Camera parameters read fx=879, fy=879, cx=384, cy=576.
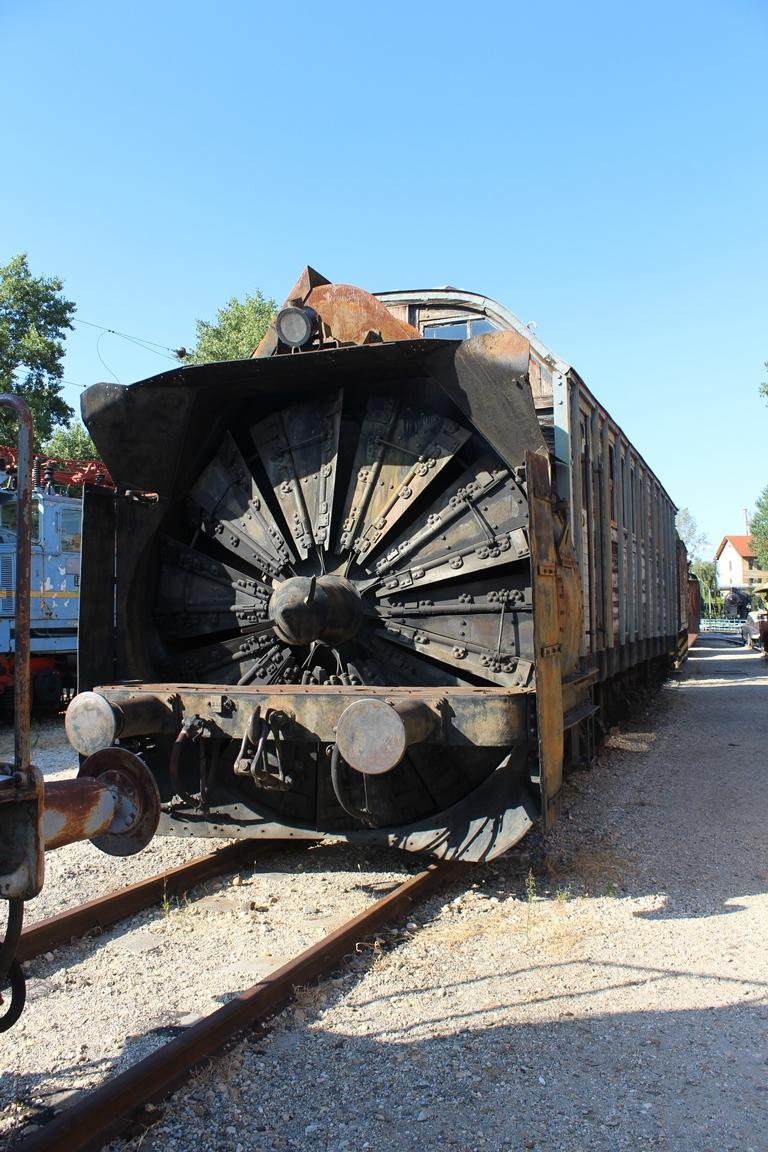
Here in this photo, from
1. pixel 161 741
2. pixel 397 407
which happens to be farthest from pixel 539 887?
pixel 397 407

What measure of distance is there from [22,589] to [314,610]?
10.1 feet

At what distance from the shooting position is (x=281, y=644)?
19.4 ft

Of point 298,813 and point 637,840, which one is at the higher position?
point 298,813

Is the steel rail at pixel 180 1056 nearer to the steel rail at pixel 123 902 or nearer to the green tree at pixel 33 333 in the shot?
the steel rail at pixel 123 902

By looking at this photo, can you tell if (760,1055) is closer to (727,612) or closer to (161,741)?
(161,741)

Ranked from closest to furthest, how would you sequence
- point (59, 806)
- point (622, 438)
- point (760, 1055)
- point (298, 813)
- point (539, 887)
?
point (59, 806) < point (760, 1055) < point (539, 887) < point (298, 813) < point (622, 438)

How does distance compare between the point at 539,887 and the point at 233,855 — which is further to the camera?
the point at 233,855

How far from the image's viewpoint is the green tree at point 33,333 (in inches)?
1011

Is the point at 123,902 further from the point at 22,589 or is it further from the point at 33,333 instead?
the point at 33,333

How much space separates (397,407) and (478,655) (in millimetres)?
1742

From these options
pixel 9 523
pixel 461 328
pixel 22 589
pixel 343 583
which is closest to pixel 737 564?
pixel 9 523

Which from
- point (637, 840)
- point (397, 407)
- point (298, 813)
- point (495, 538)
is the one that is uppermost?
point (397, 407)

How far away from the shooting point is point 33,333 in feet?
83.7

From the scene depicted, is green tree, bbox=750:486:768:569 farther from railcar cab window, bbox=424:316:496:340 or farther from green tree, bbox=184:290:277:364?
railcar cab window, bbox=424:316:496:340
